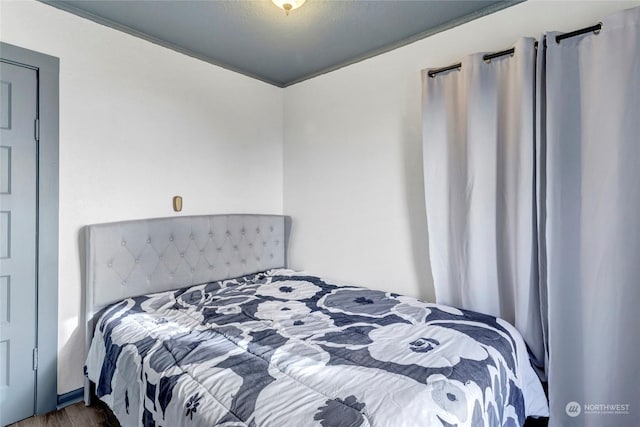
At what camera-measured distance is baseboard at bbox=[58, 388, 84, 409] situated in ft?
6.42

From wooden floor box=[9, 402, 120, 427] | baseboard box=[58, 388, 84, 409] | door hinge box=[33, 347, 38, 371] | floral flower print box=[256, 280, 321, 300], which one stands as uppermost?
floral flower print box=[256, 280, 321, 300]

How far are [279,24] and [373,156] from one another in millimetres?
→ 1138

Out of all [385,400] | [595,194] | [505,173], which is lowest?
[385,400]

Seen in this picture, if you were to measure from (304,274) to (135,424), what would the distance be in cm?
164

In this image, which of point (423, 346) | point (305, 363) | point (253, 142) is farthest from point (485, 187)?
point (253, 142)

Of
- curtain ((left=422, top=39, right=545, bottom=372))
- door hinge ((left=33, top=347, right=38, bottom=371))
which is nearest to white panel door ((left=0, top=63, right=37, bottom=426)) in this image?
door hinge ((left=33, top=347, right=38, bottom=371))

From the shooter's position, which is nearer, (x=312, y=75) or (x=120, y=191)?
(x=120, y=191)

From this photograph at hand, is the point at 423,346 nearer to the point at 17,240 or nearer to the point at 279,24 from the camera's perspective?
the point at 279,24

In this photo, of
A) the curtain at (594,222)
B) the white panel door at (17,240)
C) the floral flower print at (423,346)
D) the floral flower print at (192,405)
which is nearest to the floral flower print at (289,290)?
the floral flower print at (423,346)

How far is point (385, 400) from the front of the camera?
1045 millimetres

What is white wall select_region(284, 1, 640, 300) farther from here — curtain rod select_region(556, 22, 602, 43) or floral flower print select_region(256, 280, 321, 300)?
floral flower print select_region(256, 280, 321, 300)

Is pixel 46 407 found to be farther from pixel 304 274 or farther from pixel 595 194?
pixel 595 194

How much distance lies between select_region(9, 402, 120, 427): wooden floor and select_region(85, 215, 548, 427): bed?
3.5 inches

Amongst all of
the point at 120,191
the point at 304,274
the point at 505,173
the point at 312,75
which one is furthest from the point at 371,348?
the point at 312,75
